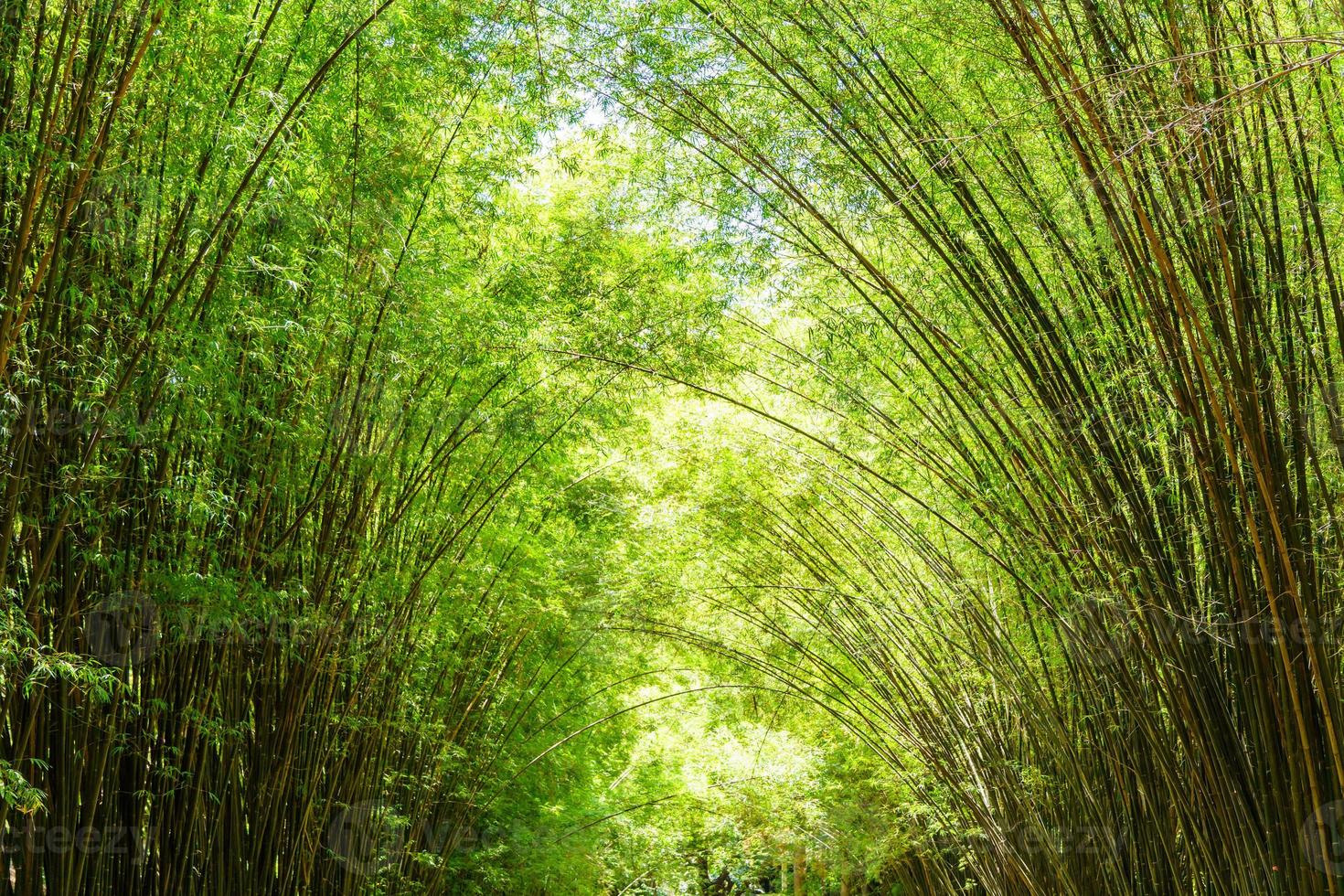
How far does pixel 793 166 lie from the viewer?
13.9 feet

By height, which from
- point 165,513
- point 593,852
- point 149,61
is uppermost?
point 149,61

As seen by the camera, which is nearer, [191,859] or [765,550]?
[191,859]

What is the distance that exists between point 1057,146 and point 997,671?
106 inches

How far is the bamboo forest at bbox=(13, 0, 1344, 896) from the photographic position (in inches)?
116

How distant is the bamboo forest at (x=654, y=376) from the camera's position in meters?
2.95

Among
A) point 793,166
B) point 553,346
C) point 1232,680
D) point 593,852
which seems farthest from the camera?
point 593,852

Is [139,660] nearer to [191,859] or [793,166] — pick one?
[191,859]

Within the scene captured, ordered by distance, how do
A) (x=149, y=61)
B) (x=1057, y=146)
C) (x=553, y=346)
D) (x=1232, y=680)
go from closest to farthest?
(x=149, y=61), (x=1232, y=680), (x=1057, y=146), (x=553, y=346)

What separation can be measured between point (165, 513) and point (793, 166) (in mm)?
2549

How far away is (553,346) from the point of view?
17.9 feet

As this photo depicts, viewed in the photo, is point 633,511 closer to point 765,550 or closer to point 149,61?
point 765,550

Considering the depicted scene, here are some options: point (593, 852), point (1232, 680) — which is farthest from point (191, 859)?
point (593, 852)

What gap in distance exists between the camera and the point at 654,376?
5.53 metres

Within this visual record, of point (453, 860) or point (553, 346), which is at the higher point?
point (553, 346)
